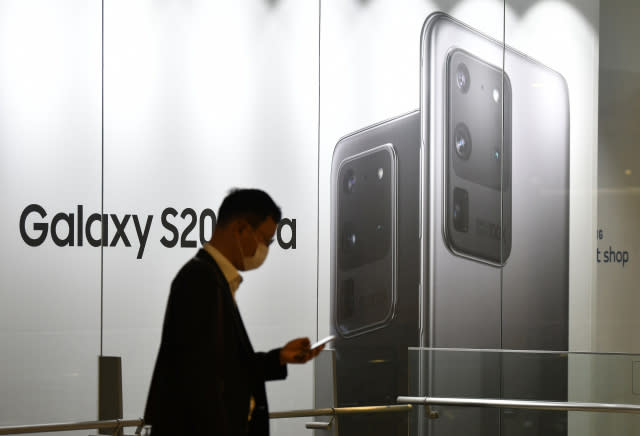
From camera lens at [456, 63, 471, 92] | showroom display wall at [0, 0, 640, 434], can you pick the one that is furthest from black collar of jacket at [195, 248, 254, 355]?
camera lens at [456, 63, 471, 92]

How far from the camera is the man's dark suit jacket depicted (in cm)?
230

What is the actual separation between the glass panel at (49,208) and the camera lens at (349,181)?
137 cm

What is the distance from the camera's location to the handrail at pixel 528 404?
169 inches

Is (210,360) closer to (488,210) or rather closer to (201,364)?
(201,364)

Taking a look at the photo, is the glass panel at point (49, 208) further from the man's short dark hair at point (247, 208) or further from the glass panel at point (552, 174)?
the glass panel at point (552, 174)

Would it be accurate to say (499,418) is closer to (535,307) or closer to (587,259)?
(535,307)

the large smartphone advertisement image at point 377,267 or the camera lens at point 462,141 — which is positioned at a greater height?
the camera lens at point 462,141

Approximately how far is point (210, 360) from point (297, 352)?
1.12ft

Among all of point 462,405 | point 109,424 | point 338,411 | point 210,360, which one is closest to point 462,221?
point 462,405

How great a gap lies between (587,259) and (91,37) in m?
3.10

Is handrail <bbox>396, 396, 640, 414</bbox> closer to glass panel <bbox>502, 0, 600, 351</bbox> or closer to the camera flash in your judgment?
glass panel <bbox>502, 0, 600, 351</bbox>

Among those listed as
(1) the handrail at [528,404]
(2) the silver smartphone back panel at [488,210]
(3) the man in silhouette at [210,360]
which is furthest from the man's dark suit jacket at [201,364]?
(2) the silver smartphone back panel at [488,210]

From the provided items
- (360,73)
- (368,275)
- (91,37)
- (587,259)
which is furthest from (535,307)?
(91,37)

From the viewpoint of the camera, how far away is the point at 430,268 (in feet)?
15.3
